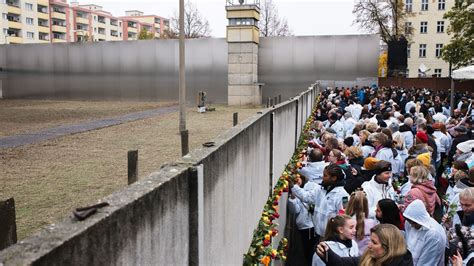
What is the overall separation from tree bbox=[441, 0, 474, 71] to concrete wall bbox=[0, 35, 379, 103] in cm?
601

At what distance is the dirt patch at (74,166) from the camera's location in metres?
8.49

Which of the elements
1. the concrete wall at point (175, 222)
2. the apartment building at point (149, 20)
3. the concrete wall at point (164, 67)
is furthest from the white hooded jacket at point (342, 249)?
the apartment building at point (149, 20)

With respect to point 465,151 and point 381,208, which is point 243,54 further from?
point 381,208

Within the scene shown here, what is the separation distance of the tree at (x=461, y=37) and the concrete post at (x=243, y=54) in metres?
15.6

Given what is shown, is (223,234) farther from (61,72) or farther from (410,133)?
(61,72)

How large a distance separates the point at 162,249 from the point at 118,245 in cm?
50

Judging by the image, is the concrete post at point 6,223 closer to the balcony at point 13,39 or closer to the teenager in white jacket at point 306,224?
the teenager in white jacket at point 306,224

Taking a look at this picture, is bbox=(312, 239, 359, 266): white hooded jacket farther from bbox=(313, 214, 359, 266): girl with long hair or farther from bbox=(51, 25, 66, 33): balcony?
bbox=(51, 25, 66, 33): balcony

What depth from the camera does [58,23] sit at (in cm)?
10856

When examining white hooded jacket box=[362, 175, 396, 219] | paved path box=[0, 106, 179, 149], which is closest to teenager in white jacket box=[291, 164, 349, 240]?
white hooded jacket box=[362, 175, 396, 219]

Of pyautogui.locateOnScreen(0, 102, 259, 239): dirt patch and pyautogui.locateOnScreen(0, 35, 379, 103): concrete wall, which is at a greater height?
pyautogui.locateOnScreen(0, 35, 379, 103): concrete wall

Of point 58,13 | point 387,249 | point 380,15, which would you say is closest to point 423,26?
point 380,15

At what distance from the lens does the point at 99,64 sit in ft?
147

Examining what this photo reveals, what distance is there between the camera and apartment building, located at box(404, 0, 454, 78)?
76.2m
